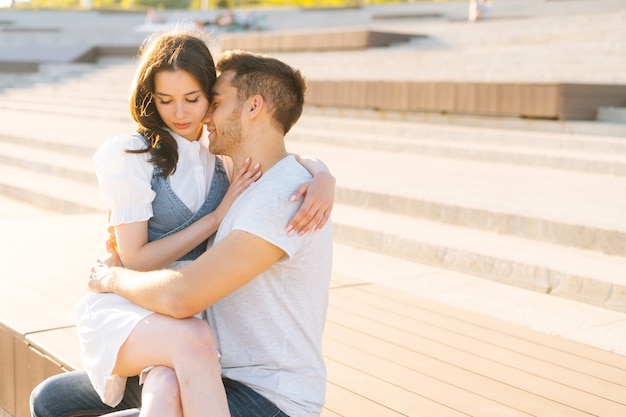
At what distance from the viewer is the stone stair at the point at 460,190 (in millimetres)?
4777

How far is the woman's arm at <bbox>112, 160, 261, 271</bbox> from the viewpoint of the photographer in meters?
2.46

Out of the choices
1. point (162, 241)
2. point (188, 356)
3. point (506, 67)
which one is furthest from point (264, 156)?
point (506, 67)

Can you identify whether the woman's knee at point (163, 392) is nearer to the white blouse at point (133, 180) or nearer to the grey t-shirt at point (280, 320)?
the grey t-shirt at point (280, 320)

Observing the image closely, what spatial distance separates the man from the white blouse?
192mm

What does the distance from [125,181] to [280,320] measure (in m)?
0.63

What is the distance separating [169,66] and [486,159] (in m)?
5.98

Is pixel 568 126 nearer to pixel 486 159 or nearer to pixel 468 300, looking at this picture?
pixel 486 159

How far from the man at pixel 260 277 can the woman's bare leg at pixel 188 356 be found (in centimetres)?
4

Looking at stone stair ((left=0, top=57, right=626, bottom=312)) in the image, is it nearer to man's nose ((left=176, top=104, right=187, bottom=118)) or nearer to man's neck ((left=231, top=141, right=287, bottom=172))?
man's neck ((left=231, top=141, right=287, bottom=172))

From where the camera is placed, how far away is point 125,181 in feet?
8.08

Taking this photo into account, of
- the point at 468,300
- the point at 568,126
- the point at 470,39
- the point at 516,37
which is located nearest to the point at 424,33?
the point at 470,39

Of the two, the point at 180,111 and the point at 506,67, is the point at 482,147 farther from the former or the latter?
the point at 180,111

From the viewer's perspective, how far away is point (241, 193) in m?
2.42

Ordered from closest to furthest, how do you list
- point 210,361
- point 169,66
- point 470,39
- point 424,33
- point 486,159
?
point 210,361, point 169,66, point 486,159, point 470,39, point 424,33
